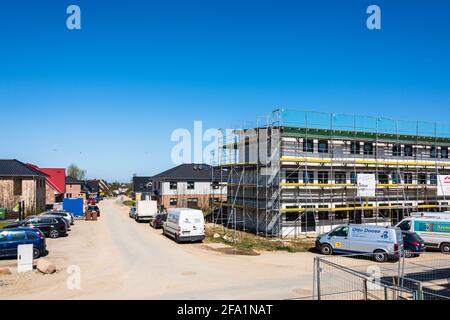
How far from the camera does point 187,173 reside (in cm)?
4906

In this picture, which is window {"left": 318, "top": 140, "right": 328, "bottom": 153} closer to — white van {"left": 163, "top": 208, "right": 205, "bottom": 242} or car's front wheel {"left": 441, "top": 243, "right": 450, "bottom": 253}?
car's front wheel {"left": 441, "top": 243, "right": 450, "bottom": 253}

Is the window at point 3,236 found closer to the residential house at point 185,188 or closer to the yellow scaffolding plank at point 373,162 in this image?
the yellow scaffolding plank at point 373,162

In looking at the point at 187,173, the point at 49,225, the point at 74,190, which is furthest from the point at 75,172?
the point at 49,225

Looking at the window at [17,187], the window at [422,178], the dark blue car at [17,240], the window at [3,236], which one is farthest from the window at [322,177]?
the window at [17,187]

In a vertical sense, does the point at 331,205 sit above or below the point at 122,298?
above

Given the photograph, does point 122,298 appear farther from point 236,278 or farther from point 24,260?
point 24,260

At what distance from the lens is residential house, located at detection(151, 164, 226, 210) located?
155 ft

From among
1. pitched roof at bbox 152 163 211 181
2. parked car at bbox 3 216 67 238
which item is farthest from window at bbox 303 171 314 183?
pitched roof at bbox 152 163 211 181

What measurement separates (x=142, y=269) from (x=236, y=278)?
439 centimetres

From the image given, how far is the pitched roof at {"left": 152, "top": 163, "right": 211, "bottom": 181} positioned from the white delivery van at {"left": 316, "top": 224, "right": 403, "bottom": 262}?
2911 centimetres

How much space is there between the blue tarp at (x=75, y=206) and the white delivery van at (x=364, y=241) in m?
30.7
